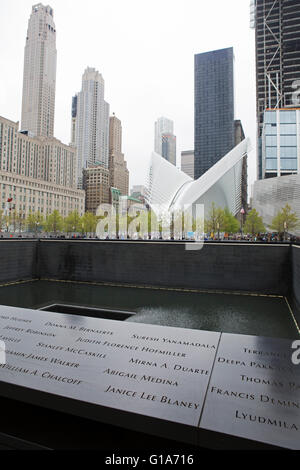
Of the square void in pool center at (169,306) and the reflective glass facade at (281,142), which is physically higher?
the reflective glass facade at (281,142)

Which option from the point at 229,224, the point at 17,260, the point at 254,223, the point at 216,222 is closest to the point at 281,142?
the point at 254,223

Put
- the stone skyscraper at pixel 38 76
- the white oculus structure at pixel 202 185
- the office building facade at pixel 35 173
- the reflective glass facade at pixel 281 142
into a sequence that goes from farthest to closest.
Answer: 1. the stone skyscraper at pixel 38 76
2. the office building facade at pixel 35 173
3. the reflective glass facade at pixel 281 142
4. the white oculus structure at pixel 202 185

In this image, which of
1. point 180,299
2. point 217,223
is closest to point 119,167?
point 217,223

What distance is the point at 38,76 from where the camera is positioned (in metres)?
152

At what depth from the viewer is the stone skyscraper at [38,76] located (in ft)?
497

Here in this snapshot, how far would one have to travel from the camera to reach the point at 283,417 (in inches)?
69.9

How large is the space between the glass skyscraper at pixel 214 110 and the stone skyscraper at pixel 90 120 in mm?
61607

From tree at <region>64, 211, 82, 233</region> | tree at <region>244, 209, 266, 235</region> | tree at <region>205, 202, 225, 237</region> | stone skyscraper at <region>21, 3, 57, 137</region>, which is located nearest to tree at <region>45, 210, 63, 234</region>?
tree at <region>64, 211, 82, 233</region>

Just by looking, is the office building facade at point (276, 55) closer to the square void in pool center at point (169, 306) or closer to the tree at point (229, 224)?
the tree at point (229, 224)

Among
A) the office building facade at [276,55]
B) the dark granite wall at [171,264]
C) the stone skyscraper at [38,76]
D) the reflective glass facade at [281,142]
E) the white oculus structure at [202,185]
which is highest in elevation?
the stone skyscraper at [38,76]

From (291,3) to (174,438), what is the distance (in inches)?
4499

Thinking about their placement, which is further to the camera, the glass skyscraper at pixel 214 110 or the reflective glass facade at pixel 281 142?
the glass skyscraper at pixel 214 110

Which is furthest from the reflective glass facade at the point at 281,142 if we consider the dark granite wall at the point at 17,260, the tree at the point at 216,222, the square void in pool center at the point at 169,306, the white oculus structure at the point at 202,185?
the square void in pool center at the point at 169,306

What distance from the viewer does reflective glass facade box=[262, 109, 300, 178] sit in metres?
67.7
